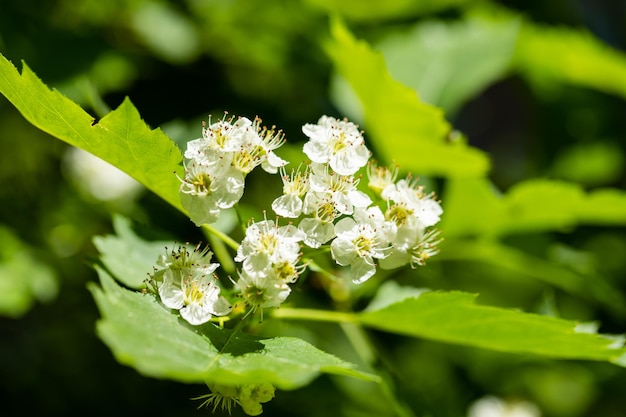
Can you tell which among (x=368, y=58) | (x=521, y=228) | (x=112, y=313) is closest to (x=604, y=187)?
(x=521, y=228)

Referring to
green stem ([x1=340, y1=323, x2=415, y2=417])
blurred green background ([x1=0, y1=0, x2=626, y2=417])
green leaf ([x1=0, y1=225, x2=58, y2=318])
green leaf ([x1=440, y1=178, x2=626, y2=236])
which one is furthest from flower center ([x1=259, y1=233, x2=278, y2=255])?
green leaf ([x1=0, y1=225, x2=58, y2=318])

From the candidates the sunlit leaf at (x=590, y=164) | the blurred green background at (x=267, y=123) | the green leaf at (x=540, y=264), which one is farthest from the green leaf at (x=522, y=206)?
the sunlit leaf at (x=590, y=164)

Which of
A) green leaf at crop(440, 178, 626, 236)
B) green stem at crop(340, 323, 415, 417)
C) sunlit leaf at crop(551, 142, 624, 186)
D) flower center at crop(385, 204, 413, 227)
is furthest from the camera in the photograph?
sunlit leaf at crop(551, 142, 624, 186)

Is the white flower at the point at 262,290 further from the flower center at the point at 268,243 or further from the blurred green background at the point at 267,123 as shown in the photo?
the blurred green background at the point at 267,123

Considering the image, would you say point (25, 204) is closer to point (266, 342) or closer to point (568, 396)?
point (266, 342)

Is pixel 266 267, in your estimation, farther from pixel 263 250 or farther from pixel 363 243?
pixel 363 243

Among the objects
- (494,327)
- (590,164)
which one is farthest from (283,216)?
(590,164)

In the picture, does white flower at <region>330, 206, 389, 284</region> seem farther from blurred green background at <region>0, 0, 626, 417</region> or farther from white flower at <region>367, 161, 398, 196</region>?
blurred green background at <region>0, 0, 626, 417</region>
